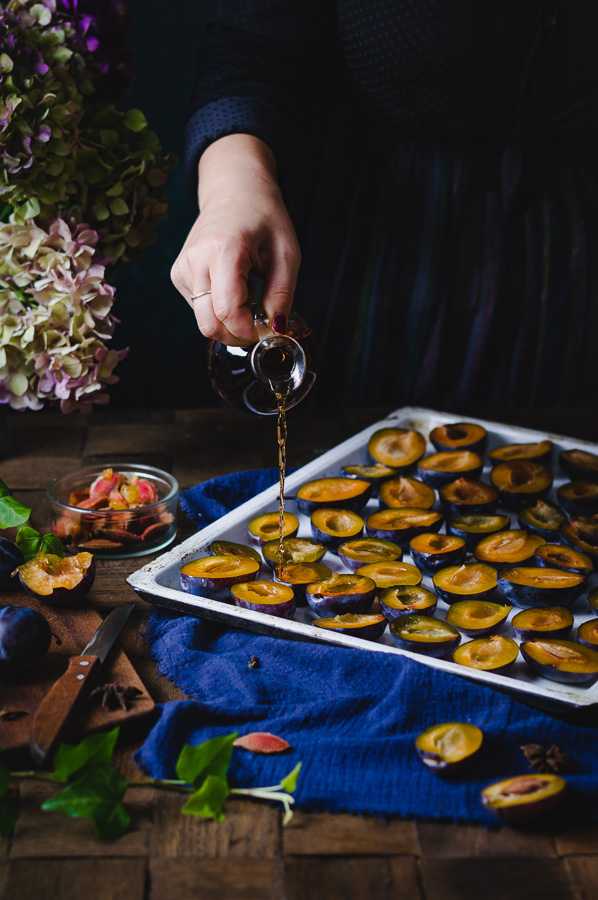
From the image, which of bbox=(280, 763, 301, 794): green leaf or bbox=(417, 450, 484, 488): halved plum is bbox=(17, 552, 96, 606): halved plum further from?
bbox=(417, 450, 484, 488): halved plum

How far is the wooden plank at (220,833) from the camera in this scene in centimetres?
70

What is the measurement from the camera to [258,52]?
1519mm

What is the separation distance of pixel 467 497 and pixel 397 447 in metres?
0.19

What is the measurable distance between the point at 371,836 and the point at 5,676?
0.41 meters

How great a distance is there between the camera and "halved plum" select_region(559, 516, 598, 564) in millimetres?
1145

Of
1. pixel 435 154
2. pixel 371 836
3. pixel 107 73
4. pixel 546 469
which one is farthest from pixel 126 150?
pixel 371 836

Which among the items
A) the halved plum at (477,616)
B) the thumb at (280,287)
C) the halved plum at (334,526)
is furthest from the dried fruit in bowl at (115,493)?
the halved plum at (477,616)

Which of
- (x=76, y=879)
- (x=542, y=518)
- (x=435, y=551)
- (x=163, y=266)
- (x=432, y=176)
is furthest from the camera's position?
(x=163, y=266)

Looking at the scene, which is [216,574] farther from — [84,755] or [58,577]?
[84,755]

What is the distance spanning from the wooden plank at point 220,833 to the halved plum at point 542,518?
0.61 meters

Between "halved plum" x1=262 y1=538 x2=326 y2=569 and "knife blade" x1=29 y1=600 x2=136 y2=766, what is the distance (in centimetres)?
22

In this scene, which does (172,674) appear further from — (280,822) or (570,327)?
(570,327)

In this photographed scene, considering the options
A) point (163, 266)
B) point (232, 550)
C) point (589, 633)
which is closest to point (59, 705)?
point (232, 550)

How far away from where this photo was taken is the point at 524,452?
142cm
